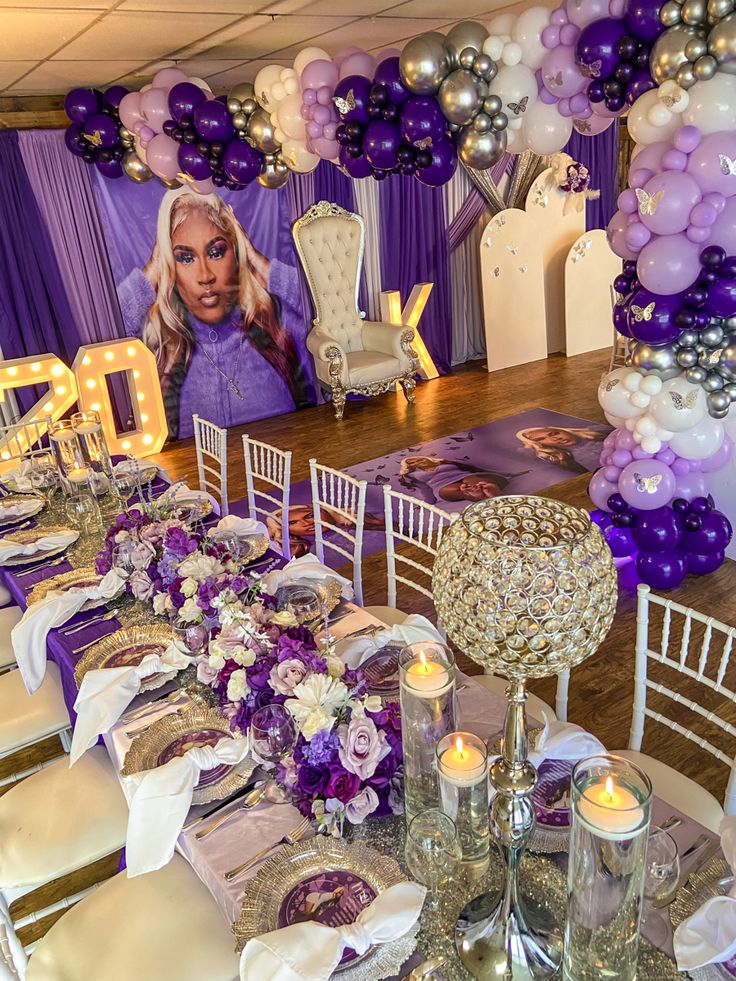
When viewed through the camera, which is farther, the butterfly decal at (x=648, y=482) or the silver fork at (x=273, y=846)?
the butterfly decal at (x=648, y=482)

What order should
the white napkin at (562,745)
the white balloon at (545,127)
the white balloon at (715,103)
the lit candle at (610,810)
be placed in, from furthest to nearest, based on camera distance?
1. the white balloon at (545,127)
2. the white balloon at (715,103)
3. the white napkin at (562,745)
4. the lit candle at (610,810)

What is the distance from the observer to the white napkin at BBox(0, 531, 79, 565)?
240cm

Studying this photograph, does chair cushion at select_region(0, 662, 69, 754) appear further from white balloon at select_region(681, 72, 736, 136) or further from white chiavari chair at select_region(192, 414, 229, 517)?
white balloon at select_region(681, 72, 736, 136)

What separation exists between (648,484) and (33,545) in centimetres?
232

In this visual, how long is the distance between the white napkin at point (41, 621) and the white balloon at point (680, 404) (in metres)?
2.09

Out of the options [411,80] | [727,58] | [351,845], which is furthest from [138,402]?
[351,845]

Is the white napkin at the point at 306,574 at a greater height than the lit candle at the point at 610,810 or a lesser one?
lesser

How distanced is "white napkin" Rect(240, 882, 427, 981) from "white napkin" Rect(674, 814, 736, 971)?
35 cm

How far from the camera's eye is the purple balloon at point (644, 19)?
2.54 meters

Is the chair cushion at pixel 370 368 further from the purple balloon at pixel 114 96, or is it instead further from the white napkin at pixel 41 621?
the white napkin at pixel 41 621

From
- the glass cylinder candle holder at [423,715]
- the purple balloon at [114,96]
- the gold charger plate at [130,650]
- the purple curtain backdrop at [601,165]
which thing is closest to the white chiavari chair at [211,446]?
the gold charger plate at [130,650]

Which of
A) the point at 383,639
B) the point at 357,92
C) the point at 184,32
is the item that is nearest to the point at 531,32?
the point at 357,92

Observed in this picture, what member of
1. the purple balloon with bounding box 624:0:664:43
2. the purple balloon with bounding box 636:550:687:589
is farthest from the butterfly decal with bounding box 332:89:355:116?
the purple balloon with bounding box 636:550:687:589

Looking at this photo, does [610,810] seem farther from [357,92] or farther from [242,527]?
[357,92]
